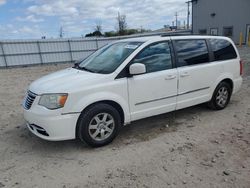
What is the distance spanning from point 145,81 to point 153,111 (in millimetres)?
599

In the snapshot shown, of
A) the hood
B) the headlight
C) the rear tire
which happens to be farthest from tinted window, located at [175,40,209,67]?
the headlight

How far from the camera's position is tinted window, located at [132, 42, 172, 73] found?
3920 mm

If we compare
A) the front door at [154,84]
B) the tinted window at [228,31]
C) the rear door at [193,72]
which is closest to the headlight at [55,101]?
the front door at [154,84]

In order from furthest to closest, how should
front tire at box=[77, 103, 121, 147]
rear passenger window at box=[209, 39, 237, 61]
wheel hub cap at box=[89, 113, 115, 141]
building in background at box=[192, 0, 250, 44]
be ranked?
building in background at box=[192, 0, 250, 44], rear passenger window at box=[209, 39, 237, 61], wheel hub cap at box=[89, 113, 115, 141], front tire at box=[77, 103, 121, 147]

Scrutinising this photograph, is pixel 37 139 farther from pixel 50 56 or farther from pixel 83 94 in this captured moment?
pixel 50 56

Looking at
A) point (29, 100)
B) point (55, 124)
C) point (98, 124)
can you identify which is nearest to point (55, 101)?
point (55, 124)

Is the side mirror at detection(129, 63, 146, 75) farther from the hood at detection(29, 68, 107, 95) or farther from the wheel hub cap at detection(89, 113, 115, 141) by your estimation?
the wheel hub cap at detection(89, 113, 115, 141)

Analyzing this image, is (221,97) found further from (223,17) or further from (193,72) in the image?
(223,17)

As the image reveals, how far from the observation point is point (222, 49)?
16.2 feet

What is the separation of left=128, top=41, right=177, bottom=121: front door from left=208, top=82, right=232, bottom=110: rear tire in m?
1.22

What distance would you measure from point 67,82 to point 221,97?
342 cm

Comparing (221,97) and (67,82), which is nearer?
(67,82)

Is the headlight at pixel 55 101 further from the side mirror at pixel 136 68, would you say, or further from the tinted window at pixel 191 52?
the tinted window at pixel 191 52

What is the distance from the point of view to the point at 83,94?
11.1 ft
